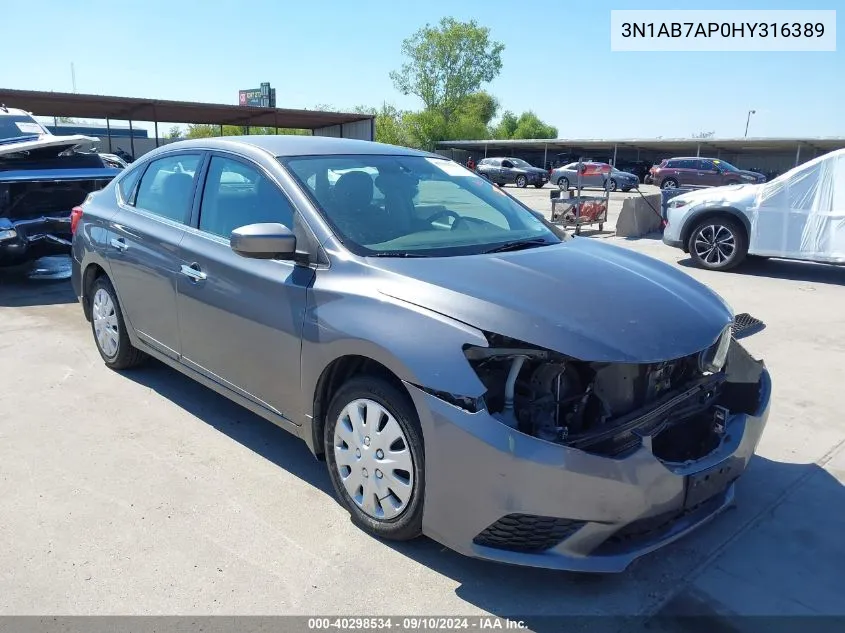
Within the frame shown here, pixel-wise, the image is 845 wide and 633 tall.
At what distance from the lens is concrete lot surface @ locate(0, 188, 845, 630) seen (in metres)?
2.54

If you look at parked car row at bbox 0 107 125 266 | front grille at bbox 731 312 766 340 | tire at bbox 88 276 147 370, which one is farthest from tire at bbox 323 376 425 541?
parked car row at bbox 0 107 125 266

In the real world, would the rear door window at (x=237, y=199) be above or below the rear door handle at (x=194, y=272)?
above

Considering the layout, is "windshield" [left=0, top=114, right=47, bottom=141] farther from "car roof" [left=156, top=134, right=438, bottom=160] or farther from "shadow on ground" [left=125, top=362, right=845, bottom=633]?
"shadow on ground" [left=125, top=362, right=845, bottom=633]

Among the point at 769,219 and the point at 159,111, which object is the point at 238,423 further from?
the point at 159,111

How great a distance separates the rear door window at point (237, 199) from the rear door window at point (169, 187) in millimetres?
206

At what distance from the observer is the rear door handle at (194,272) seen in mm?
3598

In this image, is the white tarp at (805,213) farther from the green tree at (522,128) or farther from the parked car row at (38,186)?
the green tree at (522,128)

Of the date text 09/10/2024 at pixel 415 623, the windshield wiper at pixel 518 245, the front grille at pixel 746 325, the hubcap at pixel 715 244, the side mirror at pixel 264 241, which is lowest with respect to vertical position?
the date text 09/10/2024 at pixel 415 623

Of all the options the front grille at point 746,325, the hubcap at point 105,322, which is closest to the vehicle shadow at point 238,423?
the hubcap at point 105,322

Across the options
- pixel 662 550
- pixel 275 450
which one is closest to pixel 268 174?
pixel 275 450

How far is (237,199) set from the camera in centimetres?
361

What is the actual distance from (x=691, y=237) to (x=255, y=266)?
7.85 metres

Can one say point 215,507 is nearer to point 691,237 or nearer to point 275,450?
point 275,450

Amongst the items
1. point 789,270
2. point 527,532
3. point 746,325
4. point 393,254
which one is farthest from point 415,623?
point 789,270
